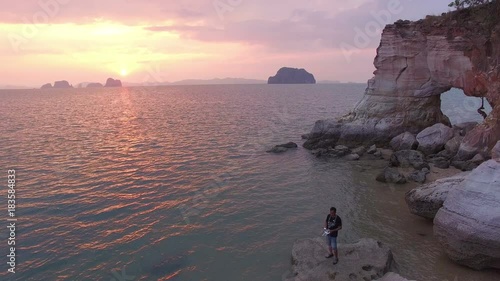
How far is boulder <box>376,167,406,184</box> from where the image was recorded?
24.1m

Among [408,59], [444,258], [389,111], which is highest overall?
[408,59]

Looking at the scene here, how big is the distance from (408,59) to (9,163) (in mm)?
36362

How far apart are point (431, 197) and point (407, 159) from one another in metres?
11.1

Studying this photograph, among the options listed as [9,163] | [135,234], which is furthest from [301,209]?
[9,163]

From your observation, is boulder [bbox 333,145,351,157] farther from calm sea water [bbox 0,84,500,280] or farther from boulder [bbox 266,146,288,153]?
boulder [bbox 266,146,288,153]

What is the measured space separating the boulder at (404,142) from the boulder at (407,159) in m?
2.93

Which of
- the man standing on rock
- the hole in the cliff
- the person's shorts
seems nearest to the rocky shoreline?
the man standing on rock

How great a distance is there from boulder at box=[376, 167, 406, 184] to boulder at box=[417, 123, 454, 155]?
7611mm

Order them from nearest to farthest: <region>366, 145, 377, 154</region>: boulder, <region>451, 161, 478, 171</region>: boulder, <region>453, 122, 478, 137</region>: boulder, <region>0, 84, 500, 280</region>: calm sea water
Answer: <region>0, 84, 500, 280</region>: calm sea water < <region>451, 161, 478, 171</region>: boulder < <region>366, 145, 377, 154</region>: boulder < <region>453, 122, 478, 137</region>: boulder

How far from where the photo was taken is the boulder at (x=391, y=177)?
24062 millimetres

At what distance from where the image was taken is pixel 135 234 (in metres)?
17.5

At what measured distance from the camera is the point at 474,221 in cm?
1344

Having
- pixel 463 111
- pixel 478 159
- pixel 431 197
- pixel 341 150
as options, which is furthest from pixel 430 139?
pixel 463 111

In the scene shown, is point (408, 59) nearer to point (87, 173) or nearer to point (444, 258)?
point (444, 258)
